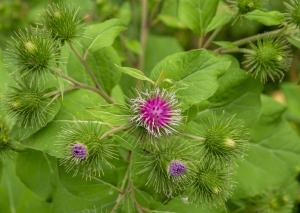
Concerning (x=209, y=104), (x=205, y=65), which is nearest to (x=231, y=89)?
(x=209, y=104)

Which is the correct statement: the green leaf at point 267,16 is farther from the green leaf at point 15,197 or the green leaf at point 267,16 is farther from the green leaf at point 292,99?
the green leaf at point 15,197

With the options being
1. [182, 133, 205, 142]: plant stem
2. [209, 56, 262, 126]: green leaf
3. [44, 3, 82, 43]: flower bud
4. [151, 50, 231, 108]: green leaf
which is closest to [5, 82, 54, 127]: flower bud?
[44, 3, 82, 43]: flower bud

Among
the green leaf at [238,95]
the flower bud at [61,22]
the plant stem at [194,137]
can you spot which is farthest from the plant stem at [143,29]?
the plant stem at [194,137]

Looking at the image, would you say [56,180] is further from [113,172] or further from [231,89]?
[231,89]

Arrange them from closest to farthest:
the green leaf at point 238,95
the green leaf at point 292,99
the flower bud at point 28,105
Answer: the flower bud at point 28,105 < the green leaf at point 238,95 < the green leaf at point 292,99

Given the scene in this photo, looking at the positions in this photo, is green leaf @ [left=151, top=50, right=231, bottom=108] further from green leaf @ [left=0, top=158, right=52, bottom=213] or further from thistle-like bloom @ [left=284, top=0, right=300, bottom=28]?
green leaf @ [left=0, top=158, right=52, bottom=213]

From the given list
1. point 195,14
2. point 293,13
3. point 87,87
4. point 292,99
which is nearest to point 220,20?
point 195,14

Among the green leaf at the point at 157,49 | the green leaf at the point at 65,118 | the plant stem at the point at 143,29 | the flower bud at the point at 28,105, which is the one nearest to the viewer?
the flower bud at the point at 28,105
